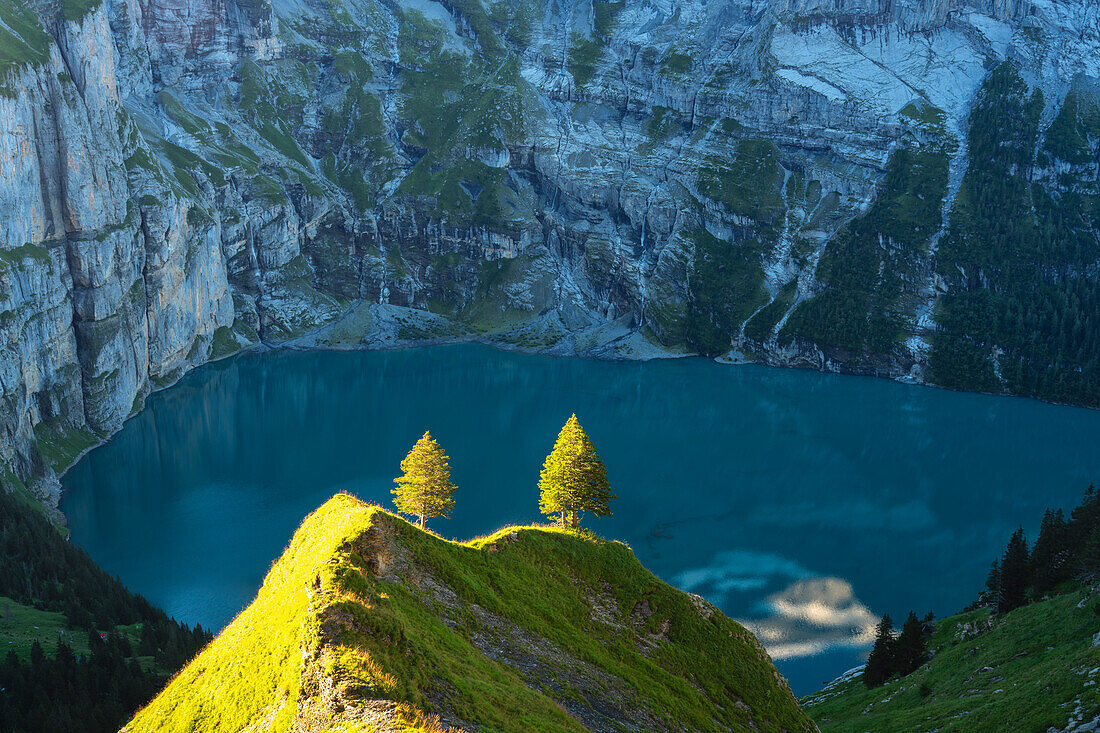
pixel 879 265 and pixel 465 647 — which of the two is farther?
pixel 879 265

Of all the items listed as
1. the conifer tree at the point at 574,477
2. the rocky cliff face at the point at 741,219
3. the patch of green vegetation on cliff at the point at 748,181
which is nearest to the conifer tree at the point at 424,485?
the conifer tree at the point at 574,477

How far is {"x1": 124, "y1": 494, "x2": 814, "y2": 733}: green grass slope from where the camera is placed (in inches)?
778

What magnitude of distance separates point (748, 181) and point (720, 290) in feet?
88.6

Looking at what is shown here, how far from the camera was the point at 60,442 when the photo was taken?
10431cm

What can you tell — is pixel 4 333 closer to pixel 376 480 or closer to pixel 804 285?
pixel 376 480

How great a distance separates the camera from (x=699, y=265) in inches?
7416

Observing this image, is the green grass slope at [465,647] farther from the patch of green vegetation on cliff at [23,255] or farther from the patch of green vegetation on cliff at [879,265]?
the patch of green vegetation on cliff at [879,265]

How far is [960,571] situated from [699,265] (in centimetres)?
11504

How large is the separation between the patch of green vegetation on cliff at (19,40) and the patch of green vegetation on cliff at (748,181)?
13069 centimetres

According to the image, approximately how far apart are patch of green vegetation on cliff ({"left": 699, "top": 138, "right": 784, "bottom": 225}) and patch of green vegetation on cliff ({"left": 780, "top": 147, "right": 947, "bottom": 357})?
57.9 ft

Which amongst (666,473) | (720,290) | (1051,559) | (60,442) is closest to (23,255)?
(60,442)

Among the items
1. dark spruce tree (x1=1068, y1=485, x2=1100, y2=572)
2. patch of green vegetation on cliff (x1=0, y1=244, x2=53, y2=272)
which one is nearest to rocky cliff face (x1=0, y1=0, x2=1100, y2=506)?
patch of green vegetation on cliff (x1=0, y1=244, x2=53, y2=272)

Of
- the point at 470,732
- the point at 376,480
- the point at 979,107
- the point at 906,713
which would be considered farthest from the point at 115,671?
the point at 979,107

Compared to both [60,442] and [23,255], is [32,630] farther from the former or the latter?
[23,255]
